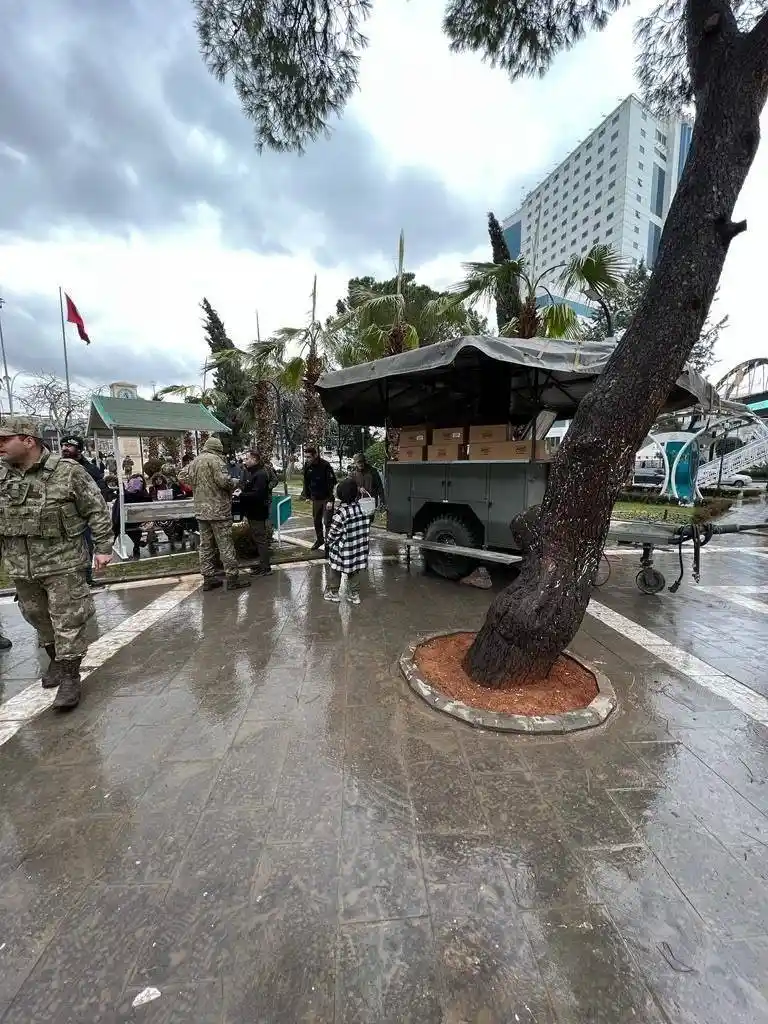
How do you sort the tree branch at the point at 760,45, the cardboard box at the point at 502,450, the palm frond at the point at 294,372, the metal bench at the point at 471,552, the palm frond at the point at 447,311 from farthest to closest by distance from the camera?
1. the palm frond at the point at 294,372
2. the palm frond at the point at 447,311
3. the cardboard box at the point at 502,450
4. the metal bench at the point at 471,552
5. the tree branch at the point at 760,45

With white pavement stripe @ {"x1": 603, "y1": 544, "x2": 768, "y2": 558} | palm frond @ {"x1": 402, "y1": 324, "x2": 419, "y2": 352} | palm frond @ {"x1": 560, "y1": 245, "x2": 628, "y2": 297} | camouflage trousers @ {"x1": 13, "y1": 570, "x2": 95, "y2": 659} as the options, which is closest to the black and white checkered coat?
camouflage trousers @ {"x1": 13, "y1": 570, "x2": 95, "y2": 659}

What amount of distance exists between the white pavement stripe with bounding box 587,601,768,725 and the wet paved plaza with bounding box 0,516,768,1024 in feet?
0.11

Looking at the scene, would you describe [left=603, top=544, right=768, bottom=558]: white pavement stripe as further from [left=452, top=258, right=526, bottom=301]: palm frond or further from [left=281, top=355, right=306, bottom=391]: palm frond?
[left=281, top=355, right=306, bottom=391]: palm frond

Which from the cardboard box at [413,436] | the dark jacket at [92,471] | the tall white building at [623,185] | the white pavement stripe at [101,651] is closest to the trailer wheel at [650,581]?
the cardboard box at [413,436]

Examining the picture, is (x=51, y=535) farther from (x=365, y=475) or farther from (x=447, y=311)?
(x=447, y=311)

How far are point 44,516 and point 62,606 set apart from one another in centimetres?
63

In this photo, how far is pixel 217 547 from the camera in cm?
571

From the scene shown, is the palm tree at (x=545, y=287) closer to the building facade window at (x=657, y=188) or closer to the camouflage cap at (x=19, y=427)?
the camouflage cap at (x=19, y=427)

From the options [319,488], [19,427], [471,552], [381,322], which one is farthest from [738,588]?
[381,322]

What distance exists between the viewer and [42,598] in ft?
9.93

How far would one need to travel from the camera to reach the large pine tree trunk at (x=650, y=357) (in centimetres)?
251

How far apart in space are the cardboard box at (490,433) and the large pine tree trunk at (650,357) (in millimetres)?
2349

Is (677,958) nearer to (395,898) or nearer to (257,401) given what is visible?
(395,898)

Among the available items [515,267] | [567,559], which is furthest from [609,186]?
[567,559]
